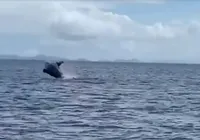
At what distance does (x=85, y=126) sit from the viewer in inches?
1197

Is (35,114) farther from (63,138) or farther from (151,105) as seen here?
(151,105)

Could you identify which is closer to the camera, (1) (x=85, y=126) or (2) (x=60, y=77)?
(1) (x=85, y=126)

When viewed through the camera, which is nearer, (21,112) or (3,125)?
(3,125)

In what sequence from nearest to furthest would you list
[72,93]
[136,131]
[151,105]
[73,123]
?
[136,131] < [73,123] < [151,105] < [72,93]

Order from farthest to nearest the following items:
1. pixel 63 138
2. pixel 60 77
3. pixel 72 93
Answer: pixel 60 77
pixel 72 93
pixel 63 138

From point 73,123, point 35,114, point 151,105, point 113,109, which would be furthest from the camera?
point 151,105

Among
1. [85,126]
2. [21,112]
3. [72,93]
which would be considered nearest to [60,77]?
[72,93]

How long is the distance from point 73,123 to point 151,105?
1427 centimetres

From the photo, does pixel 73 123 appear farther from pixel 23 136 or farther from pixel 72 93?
pixel 72 93

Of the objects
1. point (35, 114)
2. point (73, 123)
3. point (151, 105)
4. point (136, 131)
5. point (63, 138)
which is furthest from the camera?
point (151, 105)

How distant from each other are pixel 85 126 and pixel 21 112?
26.1ft

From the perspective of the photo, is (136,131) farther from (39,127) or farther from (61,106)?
(61,106)

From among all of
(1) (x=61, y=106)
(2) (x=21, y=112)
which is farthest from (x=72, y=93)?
(2) (x=21, y=112)

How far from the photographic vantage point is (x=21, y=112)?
1441 inches
